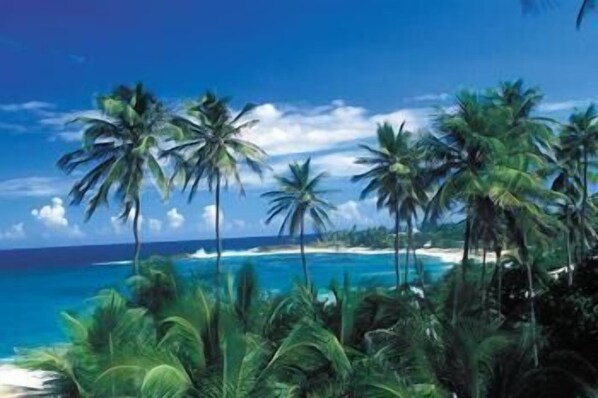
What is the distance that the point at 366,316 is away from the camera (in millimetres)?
16266

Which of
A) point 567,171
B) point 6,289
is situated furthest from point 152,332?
point 6,289

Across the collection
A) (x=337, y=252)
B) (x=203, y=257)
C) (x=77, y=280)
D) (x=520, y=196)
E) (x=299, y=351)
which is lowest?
(x=77, y=280)

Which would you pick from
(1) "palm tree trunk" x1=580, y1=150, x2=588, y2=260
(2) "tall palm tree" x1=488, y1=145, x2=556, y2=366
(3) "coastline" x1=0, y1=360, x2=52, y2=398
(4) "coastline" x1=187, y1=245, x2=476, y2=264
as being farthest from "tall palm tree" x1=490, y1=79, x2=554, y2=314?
(4) "coastline" x1=187, y1=245, x2=476, y2=264

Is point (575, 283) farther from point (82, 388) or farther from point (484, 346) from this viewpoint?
point (82, 388)

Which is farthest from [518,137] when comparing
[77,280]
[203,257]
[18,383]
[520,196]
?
[203,257]

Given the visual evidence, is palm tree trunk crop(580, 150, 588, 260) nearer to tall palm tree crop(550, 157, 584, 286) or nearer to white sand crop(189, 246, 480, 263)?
tall palm tree crop(550, 157, 584, 286)

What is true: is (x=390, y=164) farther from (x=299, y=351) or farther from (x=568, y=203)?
(x=299, y=351)

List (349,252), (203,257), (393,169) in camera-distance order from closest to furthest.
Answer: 1. (393,169)
2. (203,257)
3. (349,252)

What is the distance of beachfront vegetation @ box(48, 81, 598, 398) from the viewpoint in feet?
38.3

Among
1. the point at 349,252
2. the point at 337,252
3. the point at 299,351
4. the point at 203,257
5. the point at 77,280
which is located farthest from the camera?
the point at 337,252

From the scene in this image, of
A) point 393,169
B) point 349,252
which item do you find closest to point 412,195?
point 393,169

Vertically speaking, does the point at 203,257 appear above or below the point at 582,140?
below

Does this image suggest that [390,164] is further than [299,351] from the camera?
Yes

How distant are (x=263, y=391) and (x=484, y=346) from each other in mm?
3979
